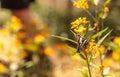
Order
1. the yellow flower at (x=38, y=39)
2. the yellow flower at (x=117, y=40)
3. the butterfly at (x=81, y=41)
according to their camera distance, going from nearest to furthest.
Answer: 1. the butterfly at (x=81, y=41)
2. the yellow flower at (x=117, y=40)
3. the yellow flower at (x=38, y=39)

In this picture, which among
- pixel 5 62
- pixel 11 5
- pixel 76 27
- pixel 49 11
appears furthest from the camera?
pixel 49 11

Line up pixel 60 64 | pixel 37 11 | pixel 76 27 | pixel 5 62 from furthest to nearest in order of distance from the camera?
pixel 37 11 → pixel 60 64 → pixel 5 62 → pixel 76 27

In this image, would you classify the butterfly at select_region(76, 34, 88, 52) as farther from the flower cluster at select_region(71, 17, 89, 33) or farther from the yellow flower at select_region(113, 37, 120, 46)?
the yellow flower at select_region(113, 37, 120, 46)

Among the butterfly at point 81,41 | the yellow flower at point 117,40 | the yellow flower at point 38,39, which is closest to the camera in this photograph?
the butterfly at point 81,41

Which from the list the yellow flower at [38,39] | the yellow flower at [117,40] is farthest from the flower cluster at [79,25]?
the yellow flower at [38,39]

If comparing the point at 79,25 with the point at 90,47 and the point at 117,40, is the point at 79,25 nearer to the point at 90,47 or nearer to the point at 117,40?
the point at 90,47

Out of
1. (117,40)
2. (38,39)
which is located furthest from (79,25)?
(38,39)

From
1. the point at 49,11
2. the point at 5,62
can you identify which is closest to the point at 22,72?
Result: the point at 5,62

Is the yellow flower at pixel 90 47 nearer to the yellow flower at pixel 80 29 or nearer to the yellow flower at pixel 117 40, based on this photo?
the yellow flower at pixel 80 29

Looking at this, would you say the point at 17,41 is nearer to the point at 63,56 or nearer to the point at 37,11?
the point at 63,56

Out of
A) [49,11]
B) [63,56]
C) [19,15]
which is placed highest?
[49,11]

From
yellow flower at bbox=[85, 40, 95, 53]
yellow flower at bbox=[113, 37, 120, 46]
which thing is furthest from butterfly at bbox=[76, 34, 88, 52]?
yellow flower at bbox=[113, 37, 120, 46]
